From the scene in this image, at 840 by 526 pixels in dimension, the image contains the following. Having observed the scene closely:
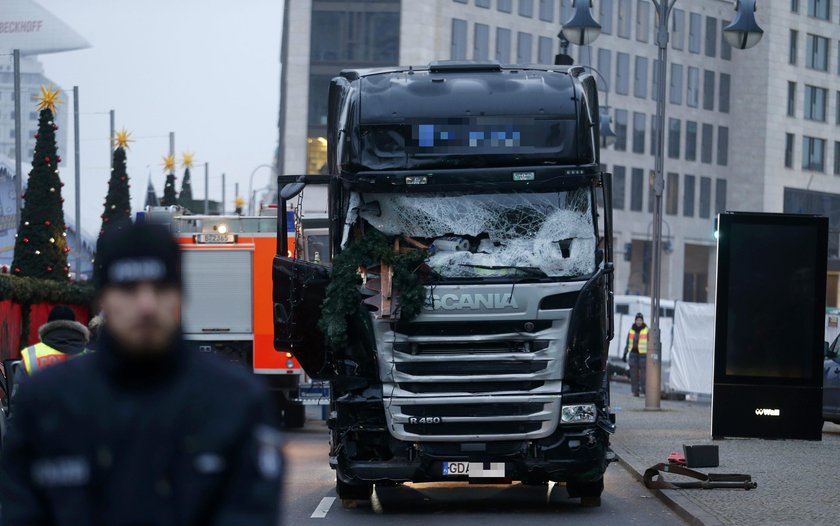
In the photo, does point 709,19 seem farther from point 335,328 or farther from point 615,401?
point 335,328

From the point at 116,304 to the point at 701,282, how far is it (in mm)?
91813

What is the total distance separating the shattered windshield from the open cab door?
0.65 meters

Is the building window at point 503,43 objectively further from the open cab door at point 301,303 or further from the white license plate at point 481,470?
the white license plate at point 481,470

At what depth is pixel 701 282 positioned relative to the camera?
93500 millimetres

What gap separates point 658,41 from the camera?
27.8 metres

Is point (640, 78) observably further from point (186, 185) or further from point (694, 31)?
point (186, 185)

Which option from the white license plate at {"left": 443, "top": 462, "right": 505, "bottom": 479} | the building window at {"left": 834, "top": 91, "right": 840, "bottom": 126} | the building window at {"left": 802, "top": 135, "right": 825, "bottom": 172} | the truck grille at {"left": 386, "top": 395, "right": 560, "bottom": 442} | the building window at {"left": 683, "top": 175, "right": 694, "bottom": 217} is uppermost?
the building window at {"left": 834, "top": 91, "right": 840, "bottom": 126}

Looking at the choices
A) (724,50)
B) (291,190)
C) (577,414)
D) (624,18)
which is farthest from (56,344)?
(724,50)

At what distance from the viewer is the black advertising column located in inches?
731

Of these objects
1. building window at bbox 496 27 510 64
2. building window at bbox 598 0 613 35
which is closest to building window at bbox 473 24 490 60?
building window at bbox 496 27 510 64

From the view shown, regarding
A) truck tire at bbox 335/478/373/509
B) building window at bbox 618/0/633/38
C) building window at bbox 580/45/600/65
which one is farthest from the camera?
building window at bbox 618/0/633/38

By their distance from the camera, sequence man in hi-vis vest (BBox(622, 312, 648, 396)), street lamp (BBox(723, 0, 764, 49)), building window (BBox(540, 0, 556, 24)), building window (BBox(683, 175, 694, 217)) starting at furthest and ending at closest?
1. building window (BBox(683, 175, 694, 217))
2. building window (BBox(540, 0, 556, 24))
3. man in hi-vis vest (BBox(622, 312, 648, 396))
4. street lamp (BBox(723, 0, 764, 49))

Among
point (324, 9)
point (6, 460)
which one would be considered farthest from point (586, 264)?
point (324, 9)

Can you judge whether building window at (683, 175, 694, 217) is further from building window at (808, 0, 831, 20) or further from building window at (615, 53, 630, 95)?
building window at (808, 0, 831, 20)
